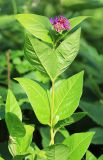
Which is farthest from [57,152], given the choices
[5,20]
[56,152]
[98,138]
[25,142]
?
[5,20]

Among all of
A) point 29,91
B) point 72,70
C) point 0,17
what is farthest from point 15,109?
point 0,17

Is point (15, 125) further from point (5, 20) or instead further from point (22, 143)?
point (5, 20)

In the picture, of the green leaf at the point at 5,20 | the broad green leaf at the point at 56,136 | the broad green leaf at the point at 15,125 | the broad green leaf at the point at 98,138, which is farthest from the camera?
the green leaf at the point at 5,20

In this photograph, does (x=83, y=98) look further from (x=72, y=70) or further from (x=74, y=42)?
(x=74, y=42)

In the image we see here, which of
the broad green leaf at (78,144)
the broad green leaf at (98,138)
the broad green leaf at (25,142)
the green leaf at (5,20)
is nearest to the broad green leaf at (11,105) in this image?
the broad green leaf at (25,142)

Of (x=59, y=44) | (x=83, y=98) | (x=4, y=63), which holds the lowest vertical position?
(x=83, y=98)

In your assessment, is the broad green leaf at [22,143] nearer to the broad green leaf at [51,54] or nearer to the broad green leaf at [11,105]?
the broad green leaf at [11,105]
